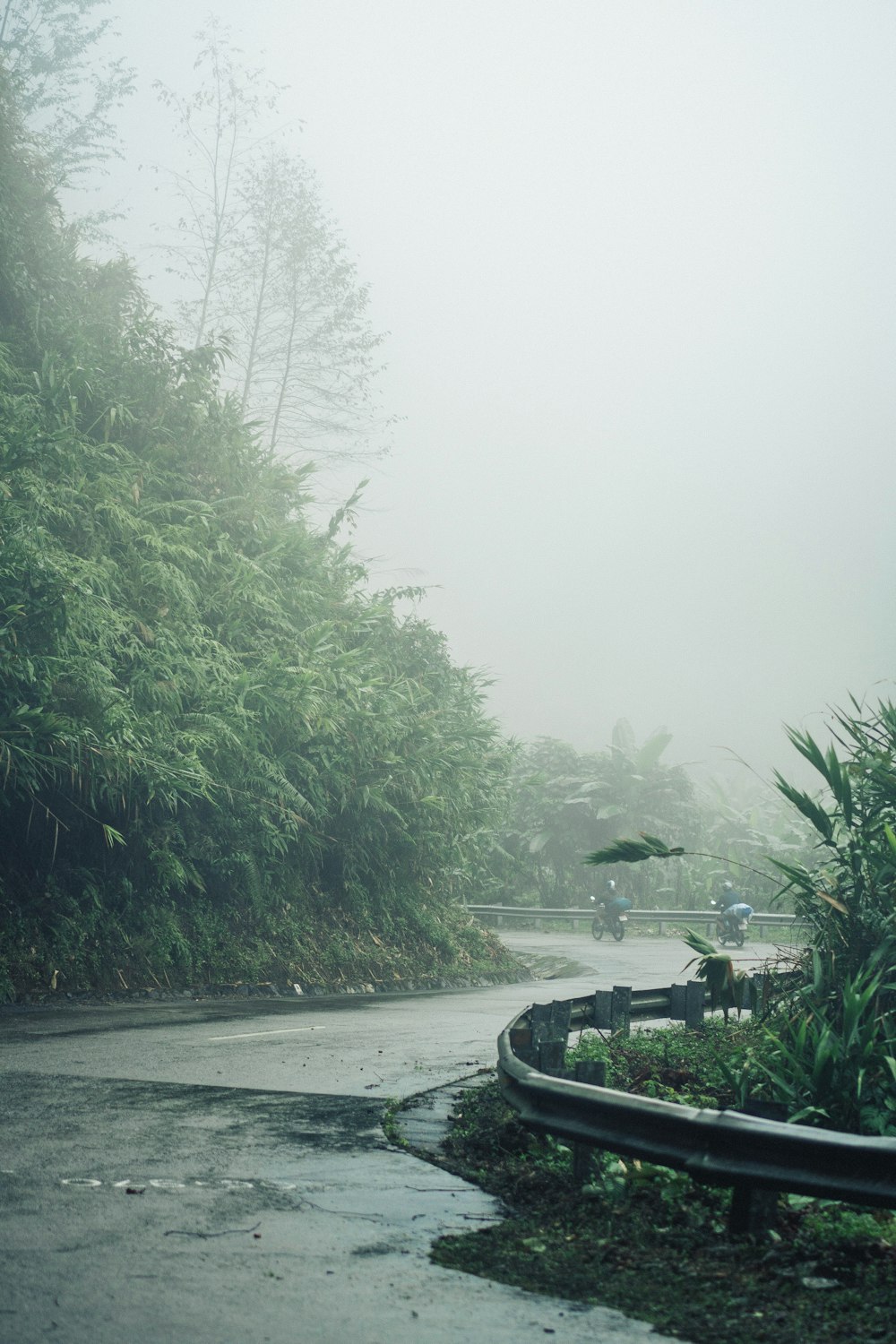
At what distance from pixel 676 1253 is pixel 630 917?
1307 inches

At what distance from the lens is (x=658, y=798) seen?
47.3 metres

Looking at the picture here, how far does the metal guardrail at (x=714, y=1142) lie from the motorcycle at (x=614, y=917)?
29.8 metres

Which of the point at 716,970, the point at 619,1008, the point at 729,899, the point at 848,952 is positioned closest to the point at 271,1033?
the point at 619,1008

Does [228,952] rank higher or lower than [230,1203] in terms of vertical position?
lower

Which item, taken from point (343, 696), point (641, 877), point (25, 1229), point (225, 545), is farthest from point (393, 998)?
point (641, 877)

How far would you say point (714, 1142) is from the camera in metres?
5.22

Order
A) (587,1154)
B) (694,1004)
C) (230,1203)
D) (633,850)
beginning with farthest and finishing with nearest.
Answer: (694,1004) < (633,850) < (587,1154) < (230,1203)

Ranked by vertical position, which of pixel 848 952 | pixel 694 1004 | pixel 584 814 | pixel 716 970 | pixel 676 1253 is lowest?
pixel 676 1253

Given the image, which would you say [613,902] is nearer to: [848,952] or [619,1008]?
[619,1008]

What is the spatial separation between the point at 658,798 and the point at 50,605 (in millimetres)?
35373

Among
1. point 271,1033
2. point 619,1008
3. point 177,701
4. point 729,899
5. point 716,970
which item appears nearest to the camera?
point 716,970

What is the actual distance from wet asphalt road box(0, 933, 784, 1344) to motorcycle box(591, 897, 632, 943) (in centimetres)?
2459

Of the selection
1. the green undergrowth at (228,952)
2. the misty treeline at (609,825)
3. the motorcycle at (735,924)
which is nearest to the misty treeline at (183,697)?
the green undergrowth at (228,952)

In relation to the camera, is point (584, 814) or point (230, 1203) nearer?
point (230, 1203)
